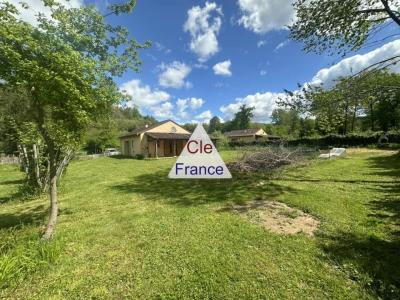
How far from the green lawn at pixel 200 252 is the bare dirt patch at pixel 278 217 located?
0.77ft

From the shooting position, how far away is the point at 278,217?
5.46m

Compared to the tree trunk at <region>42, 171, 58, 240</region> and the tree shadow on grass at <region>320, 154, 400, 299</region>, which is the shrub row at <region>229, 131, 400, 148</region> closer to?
the tree shadow on grass at <region>320, 154, 400, 299</region>

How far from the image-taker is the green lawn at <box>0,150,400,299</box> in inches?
122

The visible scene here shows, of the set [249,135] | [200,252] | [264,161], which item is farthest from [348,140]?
[200,252]

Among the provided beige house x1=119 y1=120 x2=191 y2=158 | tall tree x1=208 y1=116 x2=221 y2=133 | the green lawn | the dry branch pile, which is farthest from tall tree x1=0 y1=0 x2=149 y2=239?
tall tree x1=208 y1=116 x2=221 y2=133

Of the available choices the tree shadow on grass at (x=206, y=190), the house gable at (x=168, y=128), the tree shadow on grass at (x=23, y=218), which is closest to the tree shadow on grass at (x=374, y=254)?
the tree shadow on grass at (x=206, y=190)

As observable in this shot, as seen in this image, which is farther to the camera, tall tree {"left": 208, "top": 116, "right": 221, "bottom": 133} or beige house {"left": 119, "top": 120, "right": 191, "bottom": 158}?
tall tree {"left": 208, "top": 116, "right": 221, "bottom": 133}

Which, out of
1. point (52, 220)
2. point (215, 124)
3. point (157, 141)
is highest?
point (215, 124)

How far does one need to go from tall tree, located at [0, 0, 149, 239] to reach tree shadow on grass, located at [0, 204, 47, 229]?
75.2 inches

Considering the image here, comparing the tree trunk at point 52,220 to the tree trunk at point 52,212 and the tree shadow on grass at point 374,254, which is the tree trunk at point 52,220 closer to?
the tree trunk at point 52,212

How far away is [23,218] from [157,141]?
20.4 m

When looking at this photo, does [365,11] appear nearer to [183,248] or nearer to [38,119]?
[183,248]

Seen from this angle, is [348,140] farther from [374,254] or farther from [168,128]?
[374,254]

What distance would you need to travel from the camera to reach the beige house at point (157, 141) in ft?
87.4
